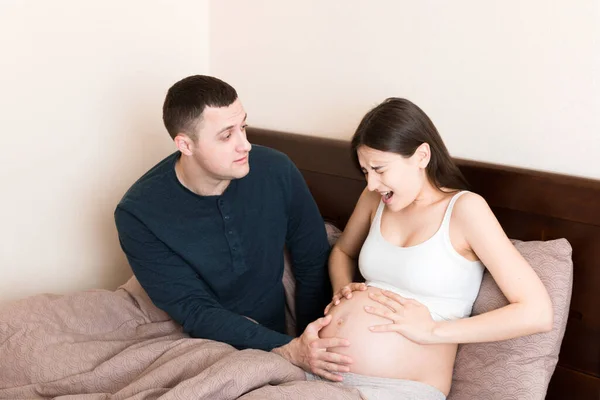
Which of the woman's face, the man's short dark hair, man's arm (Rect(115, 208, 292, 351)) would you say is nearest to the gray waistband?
man's arm (Rect(115, 208, 292, 351))

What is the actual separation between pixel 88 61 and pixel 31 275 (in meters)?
0.78

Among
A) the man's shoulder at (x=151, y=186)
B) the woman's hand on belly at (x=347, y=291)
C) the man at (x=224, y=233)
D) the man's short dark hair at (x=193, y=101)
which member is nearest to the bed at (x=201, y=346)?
the man at (x=224, y=233)

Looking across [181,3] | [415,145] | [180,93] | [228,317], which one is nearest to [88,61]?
[181,3]

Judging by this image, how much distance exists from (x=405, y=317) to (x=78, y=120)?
1411mm

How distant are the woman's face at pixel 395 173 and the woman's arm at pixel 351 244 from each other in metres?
0.19

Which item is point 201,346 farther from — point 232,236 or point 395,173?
point 395,173

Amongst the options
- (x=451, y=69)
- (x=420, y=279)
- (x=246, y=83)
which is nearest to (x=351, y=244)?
(x=420, y=279)

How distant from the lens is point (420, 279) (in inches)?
68.9

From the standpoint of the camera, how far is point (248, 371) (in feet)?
5.22

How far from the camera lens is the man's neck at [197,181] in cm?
198

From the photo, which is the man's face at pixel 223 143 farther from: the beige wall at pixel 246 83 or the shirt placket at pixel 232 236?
the beige wall at pixel 246 83

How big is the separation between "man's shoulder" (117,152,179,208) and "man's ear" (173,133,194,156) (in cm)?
11

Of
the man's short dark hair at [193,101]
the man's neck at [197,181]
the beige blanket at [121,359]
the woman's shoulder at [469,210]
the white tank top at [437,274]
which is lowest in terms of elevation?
the beige blanket at [121,359]

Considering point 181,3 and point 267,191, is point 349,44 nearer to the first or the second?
point 267,191
